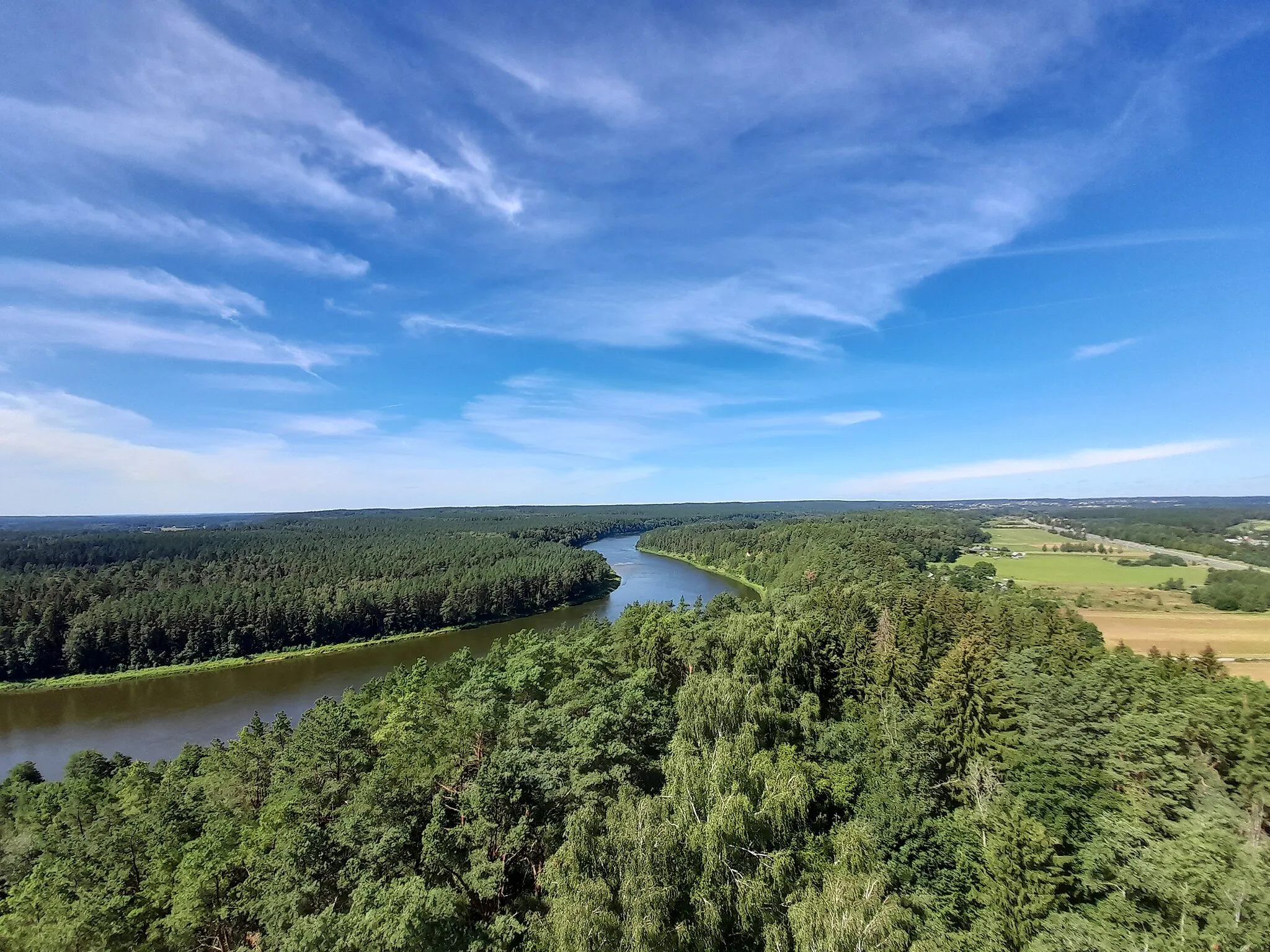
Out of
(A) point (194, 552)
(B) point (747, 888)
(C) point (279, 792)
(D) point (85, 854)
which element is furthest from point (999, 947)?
(A) point (194, 552)

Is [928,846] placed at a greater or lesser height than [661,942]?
lesser

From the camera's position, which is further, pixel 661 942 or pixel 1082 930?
pixel 1082 930

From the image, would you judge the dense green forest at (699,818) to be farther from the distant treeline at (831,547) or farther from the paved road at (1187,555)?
the paved road at (1187,555)

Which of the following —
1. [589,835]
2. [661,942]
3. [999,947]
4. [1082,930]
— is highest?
[589,835]

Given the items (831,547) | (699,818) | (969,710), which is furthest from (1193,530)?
(699,818)

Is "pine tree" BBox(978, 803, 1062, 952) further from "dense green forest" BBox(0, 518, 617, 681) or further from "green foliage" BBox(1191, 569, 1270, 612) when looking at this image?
"dense green forest" BBox(0, 518, 617, 681)

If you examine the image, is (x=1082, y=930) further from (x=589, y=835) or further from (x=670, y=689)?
(x=670, y=689)

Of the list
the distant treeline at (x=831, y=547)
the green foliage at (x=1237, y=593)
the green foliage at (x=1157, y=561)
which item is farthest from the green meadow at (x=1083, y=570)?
the distant treeline at (x=831, y=547)
